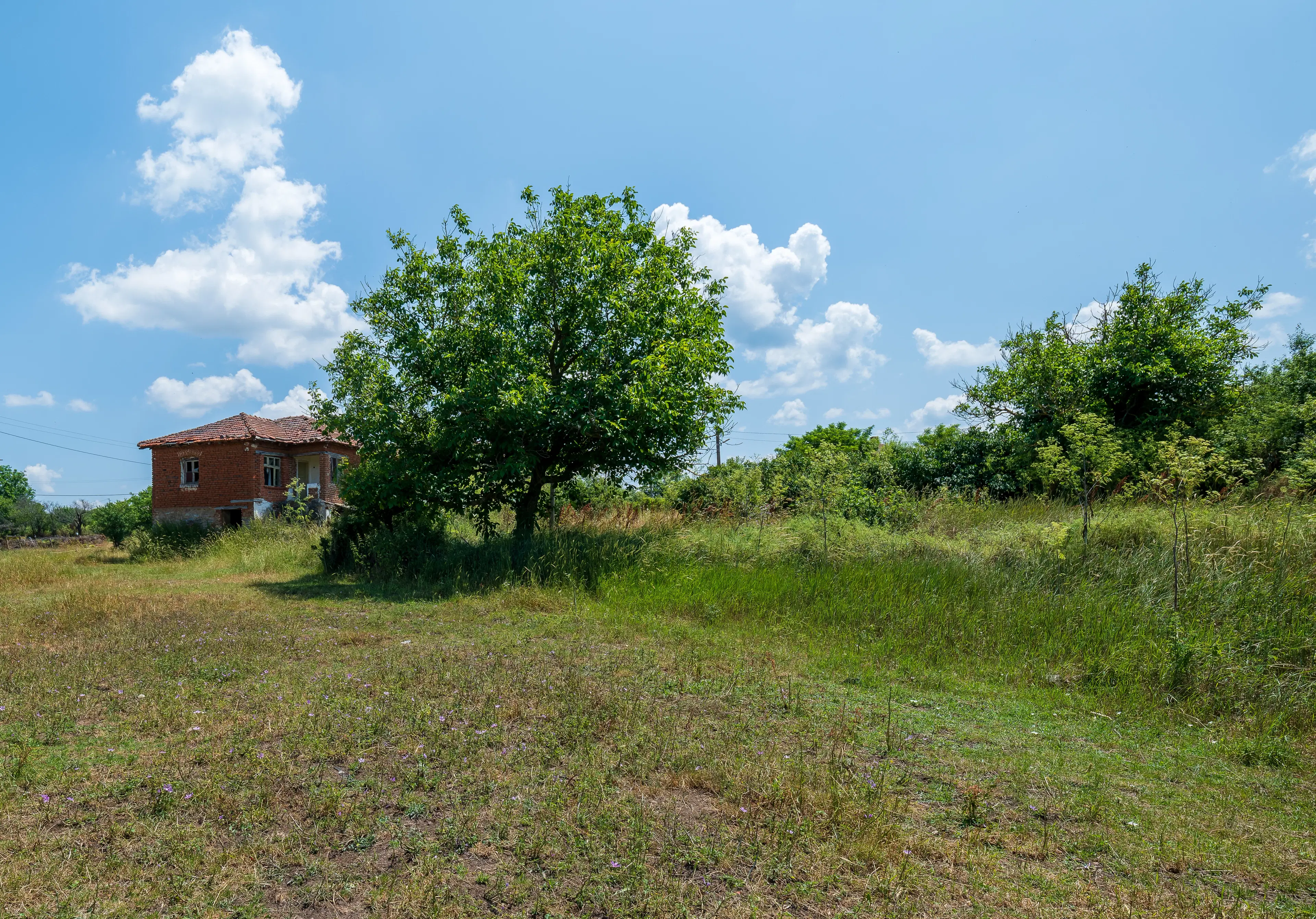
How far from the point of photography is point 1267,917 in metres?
3.21

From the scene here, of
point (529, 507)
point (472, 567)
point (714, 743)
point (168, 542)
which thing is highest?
point (529, 507)

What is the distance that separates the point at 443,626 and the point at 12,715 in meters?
4.58

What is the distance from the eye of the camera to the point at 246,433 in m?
32.7

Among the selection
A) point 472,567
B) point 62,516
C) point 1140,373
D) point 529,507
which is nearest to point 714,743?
point 472,567

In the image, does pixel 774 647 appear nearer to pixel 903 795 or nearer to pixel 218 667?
pixel 903 795

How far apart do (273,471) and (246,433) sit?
2376mm

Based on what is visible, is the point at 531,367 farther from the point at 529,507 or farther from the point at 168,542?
the point at 168,542

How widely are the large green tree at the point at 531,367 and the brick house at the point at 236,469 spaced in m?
17.8

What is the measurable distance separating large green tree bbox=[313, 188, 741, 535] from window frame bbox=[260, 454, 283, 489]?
19.9 meters

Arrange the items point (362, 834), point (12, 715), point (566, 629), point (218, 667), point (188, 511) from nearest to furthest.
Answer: point (362, 834) < point (12, 715) < point (218, 667) < point (566, 629) < point (188, 511)

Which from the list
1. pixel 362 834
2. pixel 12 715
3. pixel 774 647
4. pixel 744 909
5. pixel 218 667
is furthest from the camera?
pixel 774 647

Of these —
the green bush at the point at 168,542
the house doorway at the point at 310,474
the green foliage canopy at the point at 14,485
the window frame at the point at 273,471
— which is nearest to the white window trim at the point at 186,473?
the window frame at the point at 273,471

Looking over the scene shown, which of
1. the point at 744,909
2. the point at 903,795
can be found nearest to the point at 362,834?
the point at 744,909

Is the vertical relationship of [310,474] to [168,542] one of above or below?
above
